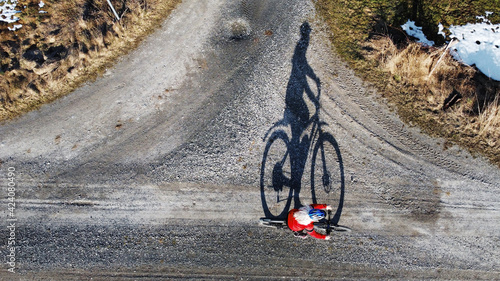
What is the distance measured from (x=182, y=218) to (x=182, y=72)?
190 inches

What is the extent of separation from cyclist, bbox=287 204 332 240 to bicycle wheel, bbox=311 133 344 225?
732mm

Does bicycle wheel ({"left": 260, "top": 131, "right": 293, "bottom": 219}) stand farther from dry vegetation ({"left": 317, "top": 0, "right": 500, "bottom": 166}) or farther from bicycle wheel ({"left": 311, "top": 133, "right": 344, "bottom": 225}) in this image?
dry vegetation ({"left": 317, "top": 0, "right": 500, "bottom": 166})

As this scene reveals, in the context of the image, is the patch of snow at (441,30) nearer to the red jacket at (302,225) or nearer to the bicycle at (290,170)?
the bicycle at (290,170)

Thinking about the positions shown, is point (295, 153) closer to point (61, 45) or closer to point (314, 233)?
point (314, 233)

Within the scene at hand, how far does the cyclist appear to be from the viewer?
6.88 m

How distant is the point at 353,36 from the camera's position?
373 inches

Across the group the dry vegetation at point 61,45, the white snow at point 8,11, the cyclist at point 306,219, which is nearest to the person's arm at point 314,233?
the cyclist at point 306,219

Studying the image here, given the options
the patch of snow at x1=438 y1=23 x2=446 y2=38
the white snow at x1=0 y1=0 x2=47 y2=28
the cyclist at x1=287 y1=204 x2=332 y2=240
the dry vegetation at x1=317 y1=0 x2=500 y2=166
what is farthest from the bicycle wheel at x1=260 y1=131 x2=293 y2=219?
the white snow at x1=0 y1=0 x2=47 y2=28

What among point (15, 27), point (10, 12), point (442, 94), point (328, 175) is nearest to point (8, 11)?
point (10, 12)

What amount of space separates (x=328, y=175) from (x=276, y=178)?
166 cm

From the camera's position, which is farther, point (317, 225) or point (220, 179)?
point (220, 179)

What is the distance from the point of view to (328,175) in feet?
27.4


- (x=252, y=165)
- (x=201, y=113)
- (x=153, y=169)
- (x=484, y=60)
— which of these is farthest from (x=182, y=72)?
(x=484, y=60)

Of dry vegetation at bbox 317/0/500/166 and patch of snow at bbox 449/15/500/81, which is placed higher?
patch of snow at bbox 449/15/500/81
